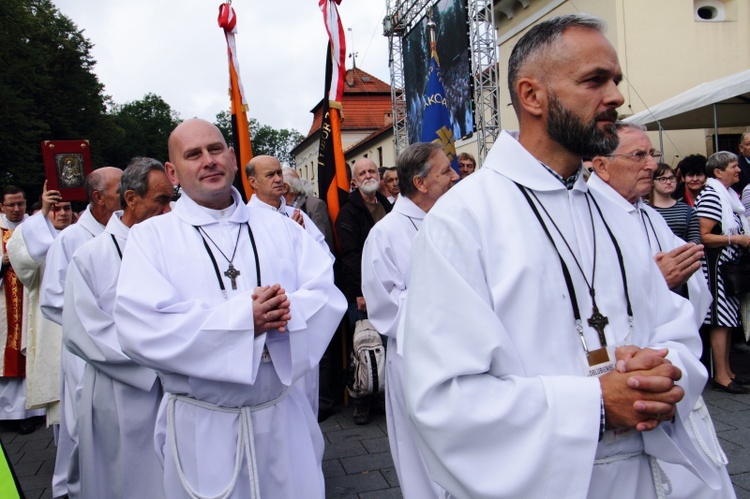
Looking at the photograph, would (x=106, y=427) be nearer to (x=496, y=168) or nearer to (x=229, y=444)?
(x=229, y=444)

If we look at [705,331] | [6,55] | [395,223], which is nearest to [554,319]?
[395,223]

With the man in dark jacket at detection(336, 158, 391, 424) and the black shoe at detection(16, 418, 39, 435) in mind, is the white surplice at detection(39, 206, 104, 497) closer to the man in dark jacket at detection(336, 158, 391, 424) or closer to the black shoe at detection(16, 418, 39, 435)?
the man in dark jacket at detection(336, 158, 391, 424)

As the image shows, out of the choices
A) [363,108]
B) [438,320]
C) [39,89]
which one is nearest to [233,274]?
[438,320]

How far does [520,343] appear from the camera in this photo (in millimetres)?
1745

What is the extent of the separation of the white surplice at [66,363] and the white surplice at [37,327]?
1.33 meters

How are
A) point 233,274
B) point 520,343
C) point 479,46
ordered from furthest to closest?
point 479,46
point 233,274
point 520,343

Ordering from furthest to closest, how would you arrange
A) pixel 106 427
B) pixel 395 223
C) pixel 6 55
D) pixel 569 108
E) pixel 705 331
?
pixel 6 55 < pixel 705 331 < pixel 395 223 < pixel 106 427 < pixel 569 108

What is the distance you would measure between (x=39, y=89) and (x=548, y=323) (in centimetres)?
3281

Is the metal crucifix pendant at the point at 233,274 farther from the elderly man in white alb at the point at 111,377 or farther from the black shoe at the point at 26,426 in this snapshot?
the black shoe at the point at 26,426

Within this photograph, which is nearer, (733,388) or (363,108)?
(733,388)

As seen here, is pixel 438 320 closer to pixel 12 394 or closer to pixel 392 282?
pixel 392 282

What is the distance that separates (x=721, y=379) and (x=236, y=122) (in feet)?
18.4

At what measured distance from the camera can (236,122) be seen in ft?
24.7

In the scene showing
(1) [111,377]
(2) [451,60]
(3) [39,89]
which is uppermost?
(3) [39,89]
